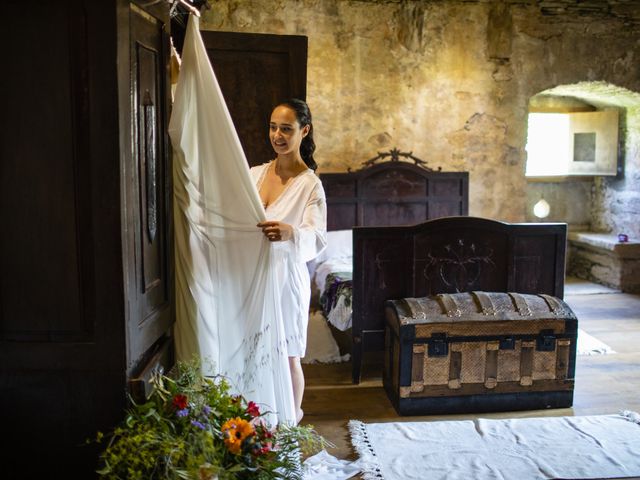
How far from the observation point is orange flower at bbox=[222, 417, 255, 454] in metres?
1.69

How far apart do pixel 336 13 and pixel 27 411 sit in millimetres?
5419

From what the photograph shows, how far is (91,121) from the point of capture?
150cm

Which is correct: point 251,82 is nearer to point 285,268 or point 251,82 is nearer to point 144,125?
point 285,268

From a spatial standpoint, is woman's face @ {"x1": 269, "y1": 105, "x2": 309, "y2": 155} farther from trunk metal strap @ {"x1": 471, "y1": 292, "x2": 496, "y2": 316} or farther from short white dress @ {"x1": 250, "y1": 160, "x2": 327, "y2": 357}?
trunk metal strap @ {"x1": 471, "y1": 292, "x2": 496, "y2": 316}

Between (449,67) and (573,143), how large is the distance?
7.97 ft

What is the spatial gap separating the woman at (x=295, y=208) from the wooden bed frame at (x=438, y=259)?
3.01 ft

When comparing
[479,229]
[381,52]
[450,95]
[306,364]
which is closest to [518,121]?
[450,95]

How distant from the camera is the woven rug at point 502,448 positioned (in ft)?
9.42

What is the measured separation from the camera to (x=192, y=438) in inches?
63.2

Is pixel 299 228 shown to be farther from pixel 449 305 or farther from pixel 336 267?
pixel 336 267

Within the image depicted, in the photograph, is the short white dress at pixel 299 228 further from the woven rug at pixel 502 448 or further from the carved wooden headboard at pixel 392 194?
the carved wooden headboard at pixel 392 194

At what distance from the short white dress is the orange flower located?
110 cm

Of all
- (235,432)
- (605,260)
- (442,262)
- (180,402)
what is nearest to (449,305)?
(442,262)


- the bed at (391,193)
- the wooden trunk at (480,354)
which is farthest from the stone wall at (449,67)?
the wooden trunk at (480,354)
